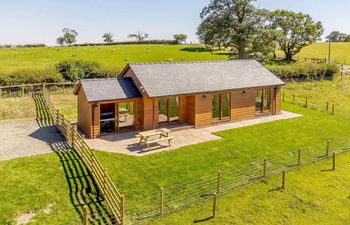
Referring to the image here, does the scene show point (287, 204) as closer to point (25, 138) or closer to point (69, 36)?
point (25, 138)

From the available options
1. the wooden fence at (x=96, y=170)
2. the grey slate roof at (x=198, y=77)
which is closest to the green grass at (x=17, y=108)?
the wooden fence at (x=96, y=170)

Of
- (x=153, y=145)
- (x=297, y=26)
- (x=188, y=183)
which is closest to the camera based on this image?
(x=188, y=183)

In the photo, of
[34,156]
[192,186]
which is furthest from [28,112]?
[192,186]

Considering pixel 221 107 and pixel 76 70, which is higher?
pixel 76 70

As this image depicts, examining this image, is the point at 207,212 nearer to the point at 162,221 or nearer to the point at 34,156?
the point at 162,221

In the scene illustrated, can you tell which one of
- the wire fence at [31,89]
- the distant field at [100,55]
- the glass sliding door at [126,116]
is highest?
the distant field at [100,55]

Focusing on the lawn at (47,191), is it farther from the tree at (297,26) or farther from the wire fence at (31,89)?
the tree at (297,26)

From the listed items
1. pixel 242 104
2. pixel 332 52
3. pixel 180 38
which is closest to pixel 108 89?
pixel 242 104
